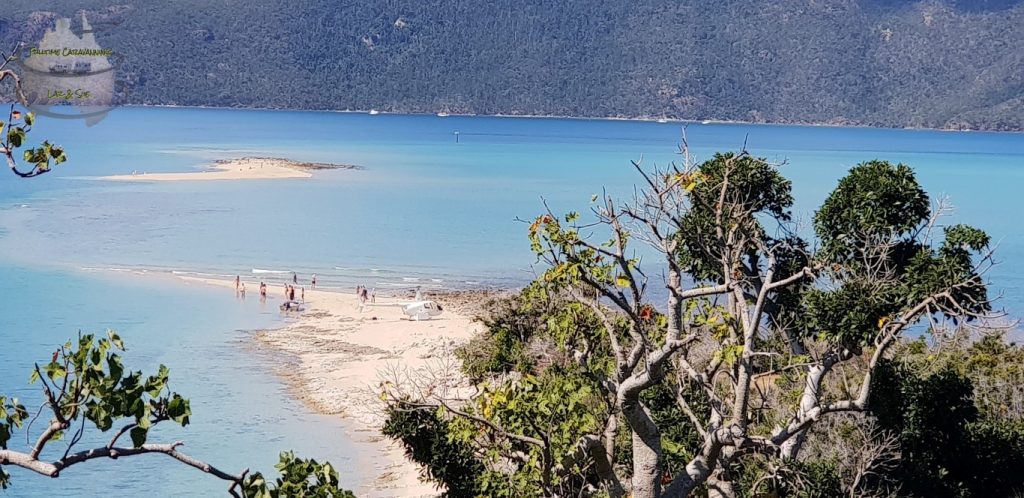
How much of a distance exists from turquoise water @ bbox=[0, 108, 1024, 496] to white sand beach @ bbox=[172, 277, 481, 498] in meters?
0.57

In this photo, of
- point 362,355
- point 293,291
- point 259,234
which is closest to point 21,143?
point 362,355

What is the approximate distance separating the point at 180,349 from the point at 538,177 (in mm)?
55656

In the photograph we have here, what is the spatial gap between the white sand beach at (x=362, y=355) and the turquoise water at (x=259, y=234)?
1.88 ft

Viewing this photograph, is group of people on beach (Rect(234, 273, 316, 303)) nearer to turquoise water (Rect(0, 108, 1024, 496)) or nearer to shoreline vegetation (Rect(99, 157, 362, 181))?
turquoise water (Rect(0, 108, 1024, 496))

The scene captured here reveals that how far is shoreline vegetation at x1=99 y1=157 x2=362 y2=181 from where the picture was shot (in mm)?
71750

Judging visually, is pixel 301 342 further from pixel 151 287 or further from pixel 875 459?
pixel 875 459

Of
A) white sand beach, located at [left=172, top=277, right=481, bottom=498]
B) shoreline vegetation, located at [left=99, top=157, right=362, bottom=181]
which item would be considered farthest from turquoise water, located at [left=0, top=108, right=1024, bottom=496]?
shoreline vegetation, located at [left=99, top=157, right=362, bottom=181]

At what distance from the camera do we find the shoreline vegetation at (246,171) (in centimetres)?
7175

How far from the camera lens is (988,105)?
178 meters

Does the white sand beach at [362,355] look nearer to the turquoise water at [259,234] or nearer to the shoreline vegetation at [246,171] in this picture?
the turquoise water at [259,234]

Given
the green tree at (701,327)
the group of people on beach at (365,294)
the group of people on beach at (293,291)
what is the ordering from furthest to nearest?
the group of people on beach at (293,291)
the group of people on beach at (365,294)
the green tree at (701,327)

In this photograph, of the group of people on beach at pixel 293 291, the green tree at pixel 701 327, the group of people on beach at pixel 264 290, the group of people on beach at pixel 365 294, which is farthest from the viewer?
the group of people on beach at pixel 264 290

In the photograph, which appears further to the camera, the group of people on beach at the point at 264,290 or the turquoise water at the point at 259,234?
the group of people on beach at the point at 264,290

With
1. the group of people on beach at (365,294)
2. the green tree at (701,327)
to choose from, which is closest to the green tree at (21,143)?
the green tree at (701,327)
